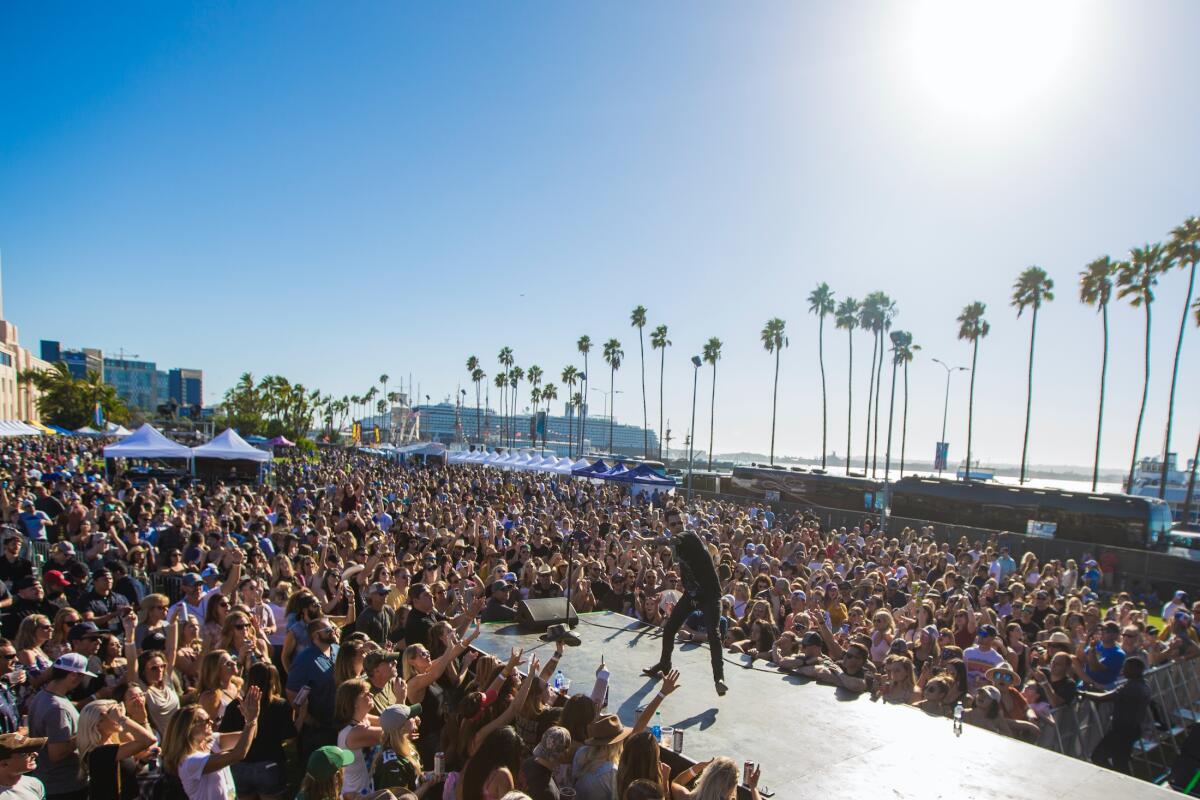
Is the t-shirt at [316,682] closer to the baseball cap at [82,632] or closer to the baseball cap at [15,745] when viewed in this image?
the baseball cap at [15,745]

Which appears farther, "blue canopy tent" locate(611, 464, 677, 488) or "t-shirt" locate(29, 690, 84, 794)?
"blue canopy tent" locate(611, 464, 677, 488)

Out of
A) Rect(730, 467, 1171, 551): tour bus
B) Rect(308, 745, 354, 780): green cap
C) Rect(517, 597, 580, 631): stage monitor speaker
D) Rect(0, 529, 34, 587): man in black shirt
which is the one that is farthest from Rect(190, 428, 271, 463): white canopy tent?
Rect(730, 467, 1171, 551): tour bus

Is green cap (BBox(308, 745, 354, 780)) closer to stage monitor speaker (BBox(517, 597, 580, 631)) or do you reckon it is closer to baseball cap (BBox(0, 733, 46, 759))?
baseball cap (BBox(0, 733, 46, 759))

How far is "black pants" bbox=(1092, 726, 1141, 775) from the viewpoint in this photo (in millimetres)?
6203

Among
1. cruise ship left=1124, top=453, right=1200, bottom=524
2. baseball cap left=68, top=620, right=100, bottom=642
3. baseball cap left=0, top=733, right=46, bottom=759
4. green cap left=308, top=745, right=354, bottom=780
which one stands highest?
baseball cap left=0, top=733, right=46, bottom=759

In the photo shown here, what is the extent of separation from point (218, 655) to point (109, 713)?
708 mm

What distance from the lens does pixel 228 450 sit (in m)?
21.7

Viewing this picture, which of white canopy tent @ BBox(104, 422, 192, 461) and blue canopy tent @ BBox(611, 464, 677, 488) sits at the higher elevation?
white canopy tent @ BBox(104, 422, 192, 461)

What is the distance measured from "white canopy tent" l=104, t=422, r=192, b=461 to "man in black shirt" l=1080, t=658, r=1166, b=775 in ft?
76.6

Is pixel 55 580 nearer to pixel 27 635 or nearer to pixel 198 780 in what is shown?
pixel 27 635

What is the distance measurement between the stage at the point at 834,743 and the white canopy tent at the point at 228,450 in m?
18.5

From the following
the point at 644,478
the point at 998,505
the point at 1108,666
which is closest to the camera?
the point at 1108,666

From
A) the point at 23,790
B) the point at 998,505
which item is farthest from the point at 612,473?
the point at 23,790

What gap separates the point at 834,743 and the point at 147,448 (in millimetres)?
22684
